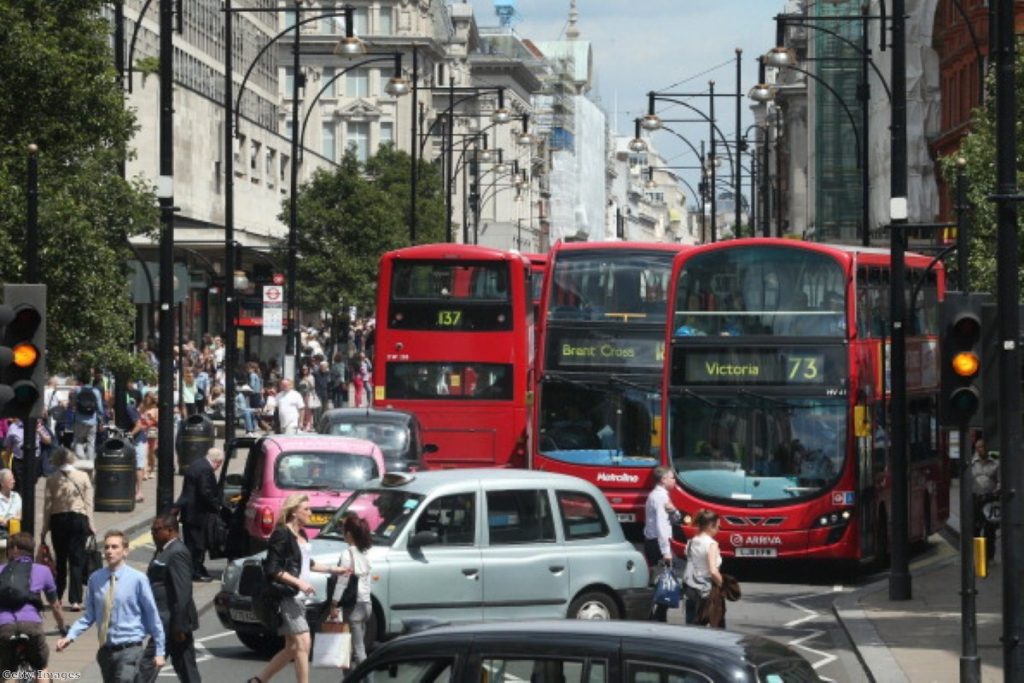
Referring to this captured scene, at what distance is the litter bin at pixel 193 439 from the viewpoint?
121 ft

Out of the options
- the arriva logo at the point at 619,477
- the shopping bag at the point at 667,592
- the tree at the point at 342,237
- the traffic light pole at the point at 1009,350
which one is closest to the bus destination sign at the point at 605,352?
the arriva logo at the point at 619,477

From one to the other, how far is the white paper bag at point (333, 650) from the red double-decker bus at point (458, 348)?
2006cm

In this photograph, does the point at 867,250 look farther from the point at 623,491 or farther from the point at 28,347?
the point at 28,347

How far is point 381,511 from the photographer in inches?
745

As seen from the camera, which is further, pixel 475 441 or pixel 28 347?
pixel 475 441

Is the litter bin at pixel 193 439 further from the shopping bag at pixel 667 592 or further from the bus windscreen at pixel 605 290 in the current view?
the shopping bag at pixel 667 592

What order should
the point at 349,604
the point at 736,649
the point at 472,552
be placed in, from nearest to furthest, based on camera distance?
the point at 736,649
the point at 349,604
the point at 472,552

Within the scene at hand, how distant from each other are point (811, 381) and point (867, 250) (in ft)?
7.86

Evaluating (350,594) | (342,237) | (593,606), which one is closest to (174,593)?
(350,594)

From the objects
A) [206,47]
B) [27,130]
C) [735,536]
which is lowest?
[735,536]

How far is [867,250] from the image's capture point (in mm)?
28625

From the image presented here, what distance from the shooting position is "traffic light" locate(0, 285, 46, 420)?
47.5 ft

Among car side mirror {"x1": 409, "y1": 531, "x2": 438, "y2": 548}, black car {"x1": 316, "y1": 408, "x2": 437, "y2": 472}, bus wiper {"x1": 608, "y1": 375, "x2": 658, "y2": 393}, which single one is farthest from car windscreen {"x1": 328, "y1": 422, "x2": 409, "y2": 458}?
car side mirror {"x1": 409, "y1": 531, "x2": 438, "y2": 548}

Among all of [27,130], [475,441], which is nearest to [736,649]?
[27,130]
